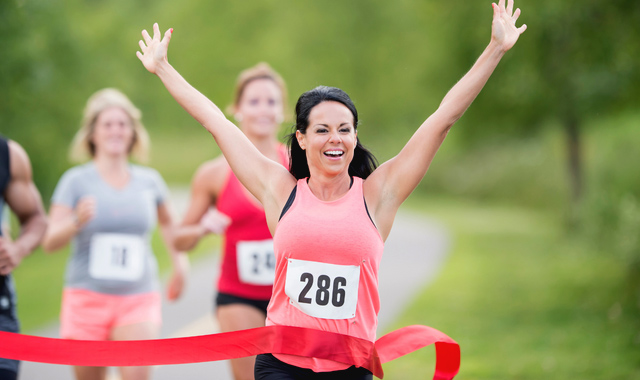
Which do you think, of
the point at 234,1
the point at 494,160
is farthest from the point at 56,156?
the point at 494,160

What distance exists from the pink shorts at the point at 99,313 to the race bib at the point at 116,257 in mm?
135

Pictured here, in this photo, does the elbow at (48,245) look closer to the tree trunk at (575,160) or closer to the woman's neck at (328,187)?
the woman's neck at (328,187)

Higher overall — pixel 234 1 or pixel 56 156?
pixel 234 1

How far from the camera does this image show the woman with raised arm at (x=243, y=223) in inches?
200

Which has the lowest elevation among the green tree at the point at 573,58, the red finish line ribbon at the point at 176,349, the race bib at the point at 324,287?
the red finish line ribbon at the point at 176,349

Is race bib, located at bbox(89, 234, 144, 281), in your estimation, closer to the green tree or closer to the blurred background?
the blurred background

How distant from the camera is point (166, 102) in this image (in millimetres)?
36406

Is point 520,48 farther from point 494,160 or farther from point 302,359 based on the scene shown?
point 494,160

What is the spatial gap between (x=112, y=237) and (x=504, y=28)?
3155 millimetres

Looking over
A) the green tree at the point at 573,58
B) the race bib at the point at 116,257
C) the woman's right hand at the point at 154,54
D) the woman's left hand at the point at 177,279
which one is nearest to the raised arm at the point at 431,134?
the woman's right hand at the point at 154,54

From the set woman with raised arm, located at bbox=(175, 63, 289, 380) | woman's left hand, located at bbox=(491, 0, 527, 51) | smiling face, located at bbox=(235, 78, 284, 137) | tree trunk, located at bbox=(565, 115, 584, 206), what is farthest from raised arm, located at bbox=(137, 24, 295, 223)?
tree trunk, located at bbox=(565, 115, 584, 206)

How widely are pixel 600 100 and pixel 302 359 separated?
35.6 ft

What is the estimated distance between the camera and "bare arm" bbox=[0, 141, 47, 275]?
14.3 ft

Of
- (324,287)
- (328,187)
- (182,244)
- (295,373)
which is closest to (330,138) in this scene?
(328,187)
